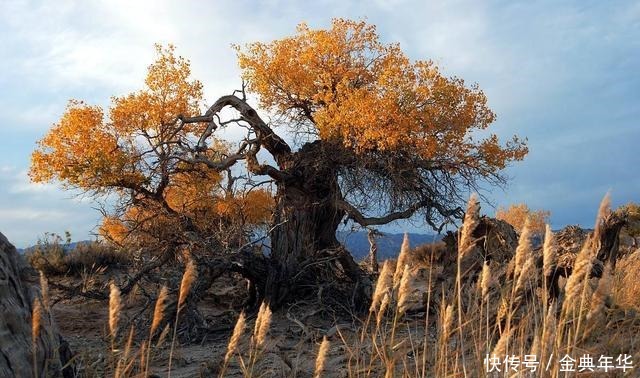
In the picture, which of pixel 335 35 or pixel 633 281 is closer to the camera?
pixel 633 281

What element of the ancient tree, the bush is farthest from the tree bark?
the bush

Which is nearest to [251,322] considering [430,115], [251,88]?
[430,115]

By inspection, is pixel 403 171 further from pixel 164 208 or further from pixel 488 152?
pixel 164 208

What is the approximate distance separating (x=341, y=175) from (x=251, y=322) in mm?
4401

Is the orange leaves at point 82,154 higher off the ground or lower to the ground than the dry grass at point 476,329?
higher

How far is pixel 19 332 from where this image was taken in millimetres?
3871

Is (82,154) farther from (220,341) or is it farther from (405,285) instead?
(405,285)

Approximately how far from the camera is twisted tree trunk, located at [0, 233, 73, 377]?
3697 mm

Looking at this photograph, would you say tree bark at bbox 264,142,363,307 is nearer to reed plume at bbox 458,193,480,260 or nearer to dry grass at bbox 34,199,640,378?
dry grass at bbox 34,199,640,378

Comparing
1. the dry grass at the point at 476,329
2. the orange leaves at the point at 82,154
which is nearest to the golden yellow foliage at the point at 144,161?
the orange leaves at the point at 82,154

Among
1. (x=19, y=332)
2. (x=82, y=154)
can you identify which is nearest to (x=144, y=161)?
(x=82, y=154)

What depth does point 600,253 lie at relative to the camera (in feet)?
30.1

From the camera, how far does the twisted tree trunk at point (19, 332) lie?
12.1 ft

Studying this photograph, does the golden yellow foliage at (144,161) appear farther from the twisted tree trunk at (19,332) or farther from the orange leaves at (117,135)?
the twisted tree trunk at (19,332)
